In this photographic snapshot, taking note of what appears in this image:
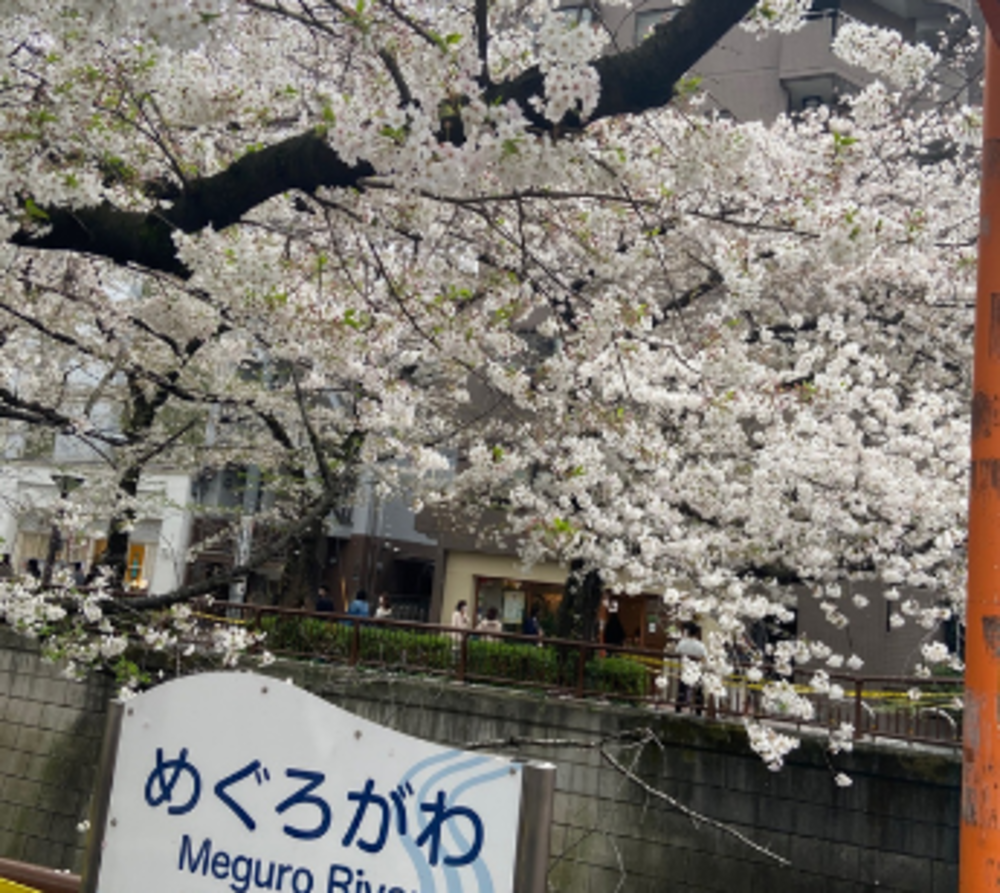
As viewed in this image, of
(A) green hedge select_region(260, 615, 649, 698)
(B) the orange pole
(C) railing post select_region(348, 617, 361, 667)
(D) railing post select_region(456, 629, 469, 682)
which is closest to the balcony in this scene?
(A) green hedge select_region(260, 615, 649, 698)

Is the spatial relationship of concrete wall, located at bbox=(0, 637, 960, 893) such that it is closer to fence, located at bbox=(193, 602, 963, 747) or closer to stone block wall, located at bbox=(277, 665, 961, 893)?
stone block wall, located at bbox=(277, 665, 961, 893)

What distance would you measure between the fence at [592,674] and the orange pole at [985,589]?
668cm

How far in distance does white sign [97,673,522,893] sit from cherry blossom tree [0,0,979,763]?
2414 mm

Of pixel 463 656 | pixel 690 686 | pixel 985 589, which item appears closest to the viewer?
pixel 985 589

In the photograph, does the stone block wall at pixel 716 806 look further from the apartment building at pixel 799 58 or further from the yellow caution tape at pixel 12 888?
the apartment building at pixel 799 58

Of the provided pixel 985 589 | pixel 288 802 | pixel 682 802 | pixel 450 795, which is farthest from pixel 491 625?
pixel 450 795

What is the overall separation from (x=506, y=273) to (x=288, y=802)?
4.10 metres

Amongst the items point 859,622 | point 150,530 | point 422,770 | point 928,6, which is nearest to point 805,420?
point 859,622

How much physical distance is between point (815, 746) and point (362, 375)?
635cm

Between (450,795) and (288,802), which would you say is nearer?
(450,795)

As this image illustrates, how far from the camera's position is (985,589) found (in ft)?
11.2

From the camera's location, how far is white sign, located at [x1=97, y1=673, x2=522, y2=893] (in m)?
2.35

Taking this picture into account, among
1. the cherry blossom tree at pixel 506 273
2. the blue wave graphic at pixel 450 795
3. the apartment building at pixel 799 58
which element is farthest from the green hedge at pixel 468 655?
the apartment building at pixel 799 58

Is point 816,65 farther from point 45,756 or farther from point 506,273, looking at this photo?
point 45,756
